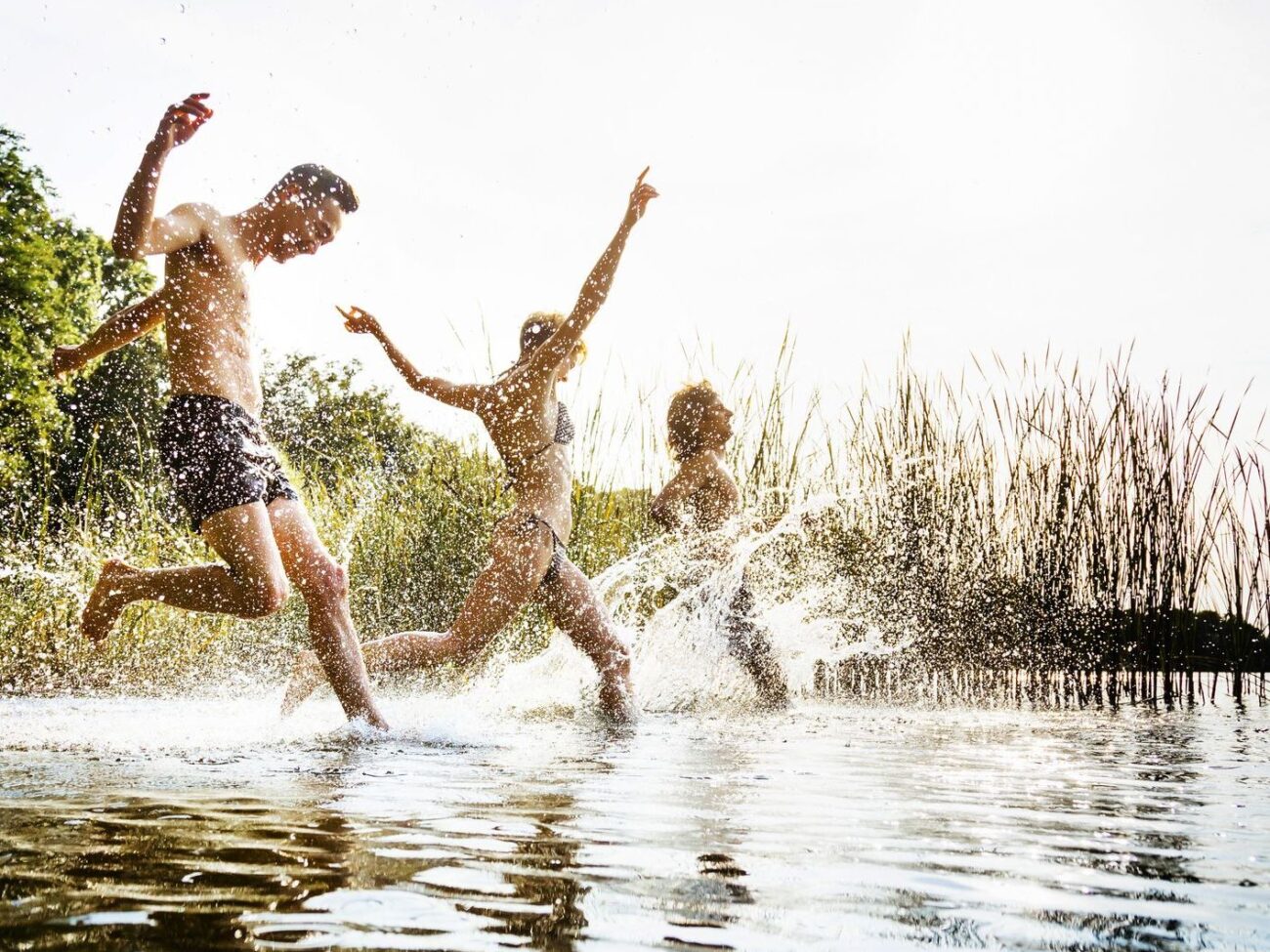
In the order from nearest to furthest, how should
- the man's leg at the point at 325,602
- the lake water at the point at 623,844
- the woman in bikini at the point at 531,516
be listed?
the lake water at the point at 623,844 → the man's leg at the point at 325,602 → the woman in bikini at the point at 531,516

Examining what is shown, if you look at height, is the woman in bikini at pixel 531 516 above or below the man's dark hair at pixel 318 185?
below

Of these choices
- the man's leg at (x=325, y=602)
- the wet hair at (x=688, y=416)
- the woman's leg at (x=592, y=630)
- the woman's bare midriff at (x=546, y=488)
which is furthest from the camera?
the wet hair at (x=688, y=416)

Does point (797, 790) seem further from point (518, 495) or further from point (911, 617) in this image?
point (911, 617)

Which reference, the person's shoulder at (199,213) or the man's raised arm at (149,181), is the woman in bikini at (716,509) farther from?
the man's raised arm at (149,181)

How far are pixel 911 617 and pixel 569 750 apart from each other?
400 cm

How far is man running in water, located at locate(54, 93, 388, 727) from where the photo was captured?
333 cm

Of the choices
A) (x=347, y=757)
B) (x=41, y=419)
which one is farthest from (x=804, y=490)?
(x=41, y=419)

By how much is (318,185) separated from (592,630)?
2.00 meters

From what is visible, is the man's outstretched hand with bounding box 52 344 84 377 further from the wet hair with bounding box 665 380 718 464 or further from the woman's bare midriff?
the wet hair with bounding box 665 380 718 464

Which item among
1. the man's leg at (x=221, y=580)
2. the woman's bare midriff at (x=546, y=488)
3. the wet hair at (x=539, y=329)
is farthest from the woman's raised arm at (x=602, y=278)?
the man's leg at (x=221, y=580)

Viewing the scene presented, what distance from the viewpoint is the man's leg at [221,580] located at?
11.0 ft

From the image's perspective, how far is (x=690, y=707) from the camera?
5.43 metres

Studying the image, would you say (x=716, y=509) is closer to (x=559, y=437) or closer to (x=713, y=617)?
(x=713, y=617)

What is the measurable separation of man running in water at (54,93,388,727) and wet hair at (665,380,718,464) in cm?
231
